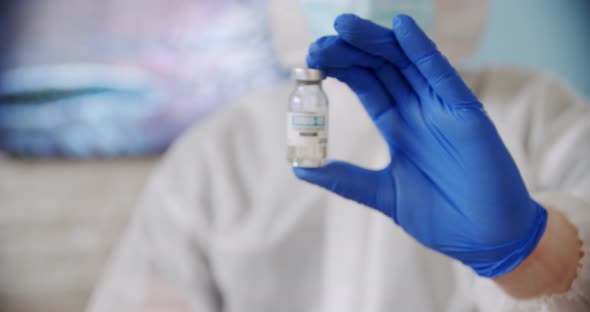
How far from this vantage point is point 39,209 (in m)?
1.30

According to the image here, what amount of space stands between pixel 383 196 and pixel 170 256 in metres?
0.40

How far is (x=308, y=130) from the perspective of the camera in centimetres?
56

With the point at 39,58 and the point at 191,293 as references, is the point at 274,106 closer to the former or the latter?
the point at 191,293

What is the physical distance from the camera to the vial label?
1.84ft

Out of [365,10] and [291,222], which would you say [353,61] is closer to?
[365,10]

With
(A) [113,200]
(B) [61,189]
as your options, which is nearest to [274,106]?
(A) [113,200]

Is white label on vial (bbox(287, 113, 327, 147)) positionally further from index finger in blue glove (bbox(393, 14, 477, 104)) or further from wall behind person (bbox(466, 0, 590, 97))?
wall behind person (bbox(466, 0, 590, 97))

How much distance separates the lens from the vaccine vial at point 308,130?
56cm

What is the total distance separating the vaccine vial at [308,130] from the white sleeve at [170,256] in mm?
324

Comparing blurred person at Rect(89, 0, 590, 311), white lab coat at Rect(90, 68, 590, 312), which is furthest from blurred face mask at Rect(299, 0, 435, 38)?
white lab coat at Rect(90, 68, 590, 312)

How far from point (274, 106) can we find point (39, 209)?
738 mm

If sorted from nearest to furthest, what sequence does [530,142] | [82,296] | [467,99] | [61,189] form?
[467,99] < [530,142] < [82,296] < [61,189]

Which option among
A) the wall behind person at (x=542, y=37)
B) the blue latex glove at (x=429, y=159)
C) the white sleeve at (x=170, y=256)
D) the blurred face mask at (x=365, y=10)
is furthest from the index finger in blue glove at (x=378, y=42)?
the wall behind person at (x=542, y=37)

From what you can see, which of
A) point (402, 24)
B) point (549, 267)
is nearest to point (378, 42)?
point (402, 24)
